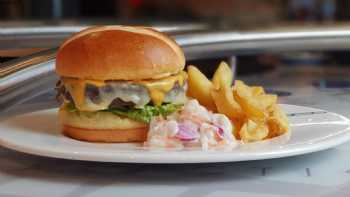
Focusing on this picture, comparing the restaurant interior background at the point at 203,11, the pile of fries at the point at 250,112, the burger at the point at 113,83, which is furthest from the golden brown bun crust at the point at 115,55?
the restaurant interior background at the point at 203,11

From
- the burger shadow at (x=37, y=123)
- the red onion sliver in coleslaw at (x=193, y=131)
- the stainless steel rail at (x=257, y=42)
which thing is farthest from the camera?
the stainless steel rail at (x=257, y=42)

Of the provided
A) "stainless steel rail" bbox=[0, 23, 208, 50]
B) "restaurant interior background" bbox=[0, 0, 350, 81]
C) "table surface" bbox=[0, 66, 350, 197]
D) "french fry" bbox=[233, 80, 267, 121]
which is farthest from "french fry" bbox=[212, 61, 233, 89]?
"restaurant interior background" bbox=[0, 0, 350, 81]

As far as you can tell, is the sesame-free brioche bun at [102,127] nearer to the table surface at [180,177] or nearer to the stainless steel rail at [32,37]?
the table surface at [180,177]

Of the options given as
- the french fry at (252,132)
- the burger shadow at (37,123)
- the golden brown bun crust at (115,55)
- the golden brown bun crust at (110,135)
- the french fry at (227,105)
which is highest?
the golden brown bun crust at (115,55)

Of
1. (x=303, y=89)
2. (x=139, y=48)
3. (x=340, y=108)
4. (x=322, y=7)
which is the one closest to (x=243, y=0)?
(x=322, y=7)

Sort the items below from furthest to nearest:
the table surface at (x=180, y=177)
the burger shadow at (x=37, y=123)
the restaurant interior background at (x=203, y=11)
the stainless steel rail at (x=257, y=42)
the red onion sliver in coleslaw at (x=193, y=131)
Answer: the restaurant interior background at (x=203, y=11), the stainless steel rail at (x=257, y=42), the burger shadow at (x=37, y=123), the red onion sliver in coleslaw at (x=193, y=131), the table surface at (x=180, y=177)

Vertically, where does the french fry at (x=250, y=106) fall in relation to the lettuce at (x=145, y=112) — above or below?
above

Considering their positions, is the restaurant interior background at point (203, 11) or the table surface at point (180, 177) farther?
the restaurant interior background at point (203, 11)

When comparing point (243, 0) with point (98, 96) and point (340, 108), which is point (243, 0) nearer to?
point (340, 108)
